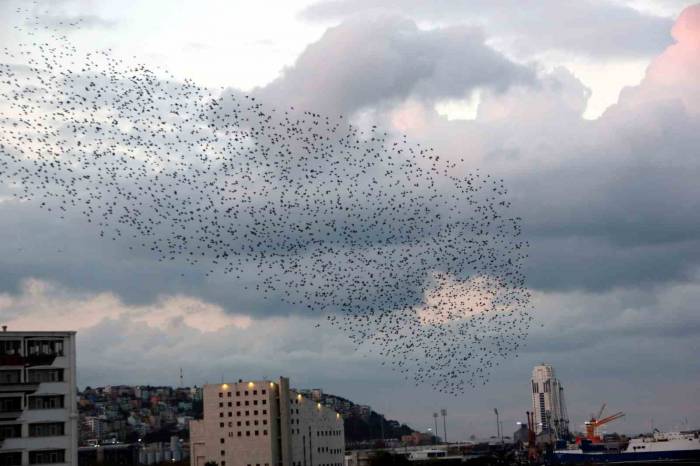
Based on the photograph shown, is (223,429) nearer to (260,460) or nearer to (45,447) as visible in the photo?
(260,460)

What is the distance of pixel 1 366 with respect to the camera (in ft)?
297

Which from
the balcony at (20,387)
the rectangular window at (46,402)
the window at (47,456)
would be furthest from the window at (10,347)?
the window at (47,456)

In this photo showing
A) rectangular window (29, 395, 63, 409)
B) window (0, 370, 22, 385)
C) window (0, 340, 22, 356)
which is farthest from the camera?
rectangular window (29, 395, 63, 409)

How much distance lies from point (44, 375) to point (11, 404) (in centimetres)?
400

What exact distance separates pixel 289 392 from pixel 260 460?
47.7ft

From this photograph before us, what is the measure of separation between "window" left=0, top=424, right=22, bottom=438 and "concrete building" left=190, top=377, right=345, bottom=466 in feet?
332

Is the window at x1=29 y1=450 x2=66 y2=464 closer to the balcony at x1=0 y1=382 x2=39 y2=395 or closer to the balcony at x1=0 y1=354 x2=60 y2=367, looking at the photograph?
the balcony at x1=0 y1=382 x2=39 y2=395

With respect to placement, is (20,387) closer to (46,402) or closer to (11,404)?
(11,404)

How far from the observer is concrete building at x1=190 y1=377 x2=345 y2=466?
622 ft

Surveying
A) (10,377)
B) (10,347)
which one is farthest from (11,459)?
(10,347)

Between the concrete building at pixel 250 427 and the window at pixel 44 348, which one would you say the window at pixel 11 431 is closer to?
the window at pixel 44 348

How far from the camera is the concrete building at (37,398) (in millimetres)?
90125

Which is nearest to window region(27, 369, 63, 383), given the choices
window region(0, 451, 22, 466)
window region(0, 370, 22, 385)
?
window region(0, 370, 22, 385)

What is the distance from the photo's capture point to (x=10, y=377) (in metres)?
91.0
